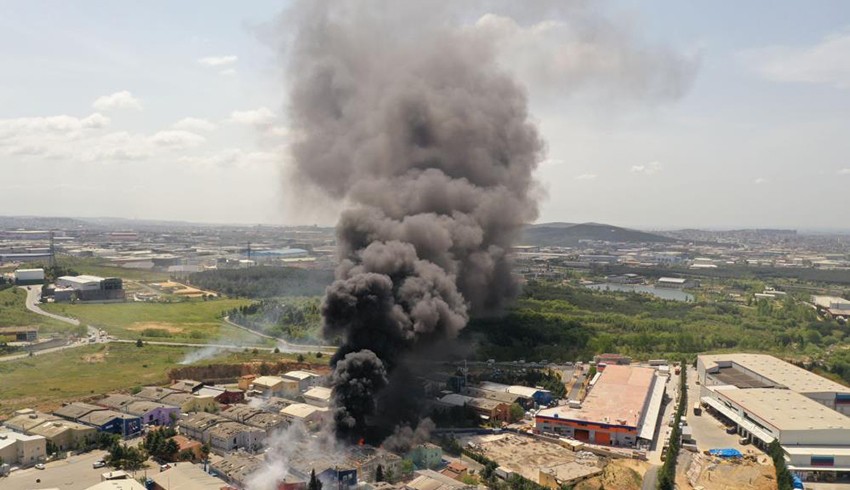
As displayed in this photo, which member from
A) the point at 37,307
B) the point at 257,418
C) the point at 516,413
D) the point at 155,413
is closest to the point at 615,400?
the point at 516,413

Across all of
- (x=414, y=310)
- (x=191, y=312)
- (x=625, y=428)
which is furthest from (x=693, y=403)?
(x=191, y=312)

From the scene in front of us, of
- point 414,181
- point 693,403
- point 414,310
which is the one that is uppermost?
point 414,181

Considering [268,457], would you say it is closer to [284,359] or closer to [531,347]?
[284,359]

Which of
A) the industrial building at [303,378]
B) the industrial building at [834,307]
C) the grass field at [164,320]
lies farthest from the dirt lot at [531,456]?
the industrial building at [834,307]

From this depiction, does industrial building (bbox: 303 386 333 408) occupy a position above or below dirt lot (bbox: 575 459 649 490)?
above

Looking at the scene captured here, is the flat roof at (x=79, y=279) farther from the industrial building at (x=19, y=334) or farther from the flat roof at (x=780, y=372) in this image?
the flat roof at (x=780, y=372)

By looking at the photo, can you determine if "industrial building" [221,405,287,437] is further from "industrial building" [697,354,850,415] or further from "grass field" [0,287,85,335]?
"grass field" [0,287,85,335]

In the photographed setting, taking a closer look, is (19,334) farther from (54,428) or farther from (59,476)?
(59,476)

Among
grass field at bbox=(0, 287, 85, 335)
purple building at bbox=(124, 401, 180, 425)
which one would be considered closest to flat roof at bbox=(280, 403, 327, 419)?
purple building at bbox=(124, 401, 180, 425)
